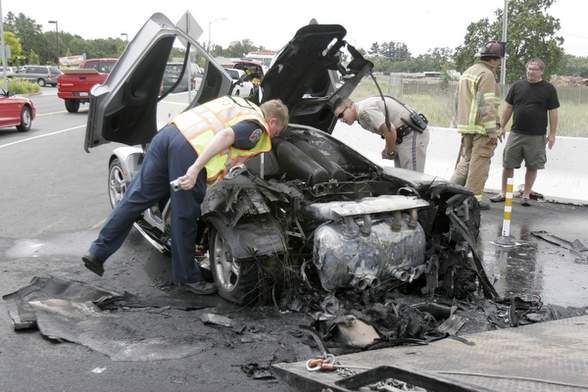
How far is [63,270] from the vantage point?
5738 millimetres

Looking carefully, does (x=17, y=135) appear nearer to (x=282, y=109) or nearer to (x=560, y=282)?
(x=282, y=109)

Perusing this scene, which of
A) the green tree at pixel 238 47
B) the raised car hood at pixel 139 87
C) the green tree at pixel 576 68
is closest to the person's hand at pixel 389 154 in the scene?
the raised car hood at pixel 139 87

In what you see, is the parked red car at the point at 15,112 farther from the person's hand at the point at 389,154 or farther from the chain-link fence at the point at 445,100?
the person's hand at the point at 389,154

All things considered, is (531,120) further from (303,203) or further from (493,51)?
→ (303,203)

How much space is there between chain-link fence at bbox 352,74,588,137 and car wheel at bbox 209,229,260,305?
24.3 ft

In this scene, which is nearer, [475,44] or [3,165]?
[3,165]

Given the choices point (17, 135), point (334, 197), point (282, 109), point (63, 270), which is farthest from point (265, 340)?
point (17, 135)

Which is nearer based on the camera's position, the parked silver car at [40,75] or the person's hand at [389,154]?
the person's hand at [389,154]

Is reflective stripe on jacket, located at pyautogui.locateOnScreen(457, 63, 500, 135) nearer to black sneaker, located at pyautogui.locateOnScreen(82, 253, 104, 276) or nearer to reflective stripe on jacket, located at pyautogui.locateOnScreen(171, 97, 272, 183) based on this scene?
reflective stripe on jacket, located at pyautogui.locateOnScreen(171, 97, 272, 183)

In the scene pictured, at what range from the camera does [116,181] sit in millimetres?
7109

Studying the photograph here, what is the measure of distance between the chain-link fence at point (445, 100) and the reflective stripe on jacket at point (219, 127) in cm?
715

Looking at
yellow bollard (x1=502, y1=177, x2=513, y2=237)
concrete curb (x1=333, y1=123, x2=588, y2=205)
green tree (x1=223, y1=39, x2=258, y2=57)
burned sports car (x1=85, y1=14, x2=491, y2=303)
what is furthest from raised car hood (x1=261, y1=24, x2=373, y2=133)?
green tree (x1=223, y1=39, x2=258, y2=57)

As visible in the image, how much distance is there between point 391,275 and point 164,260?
2302mm

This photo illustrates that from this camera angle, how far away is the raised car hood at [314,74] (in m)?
5.64
